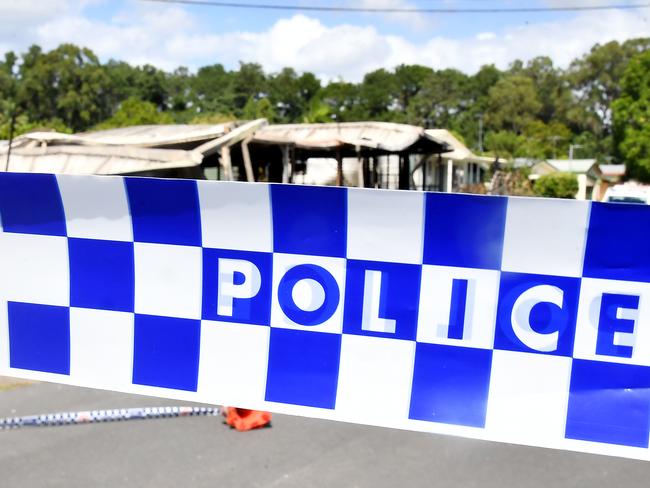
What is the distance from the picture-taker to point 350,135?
56.7ft

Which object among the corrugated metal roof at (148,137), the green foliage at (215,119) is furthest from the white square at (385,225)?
the green foliage at (215,119)

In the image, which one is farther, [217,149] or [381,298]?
[217,149]

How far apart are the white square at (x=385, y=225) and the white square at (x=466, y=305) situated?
9 cm

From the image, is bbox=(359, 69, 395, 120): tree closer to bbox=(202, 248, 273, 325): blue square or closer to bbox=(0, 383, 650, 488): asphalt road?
bbox=(0, 383, 650, 488): asphalt road

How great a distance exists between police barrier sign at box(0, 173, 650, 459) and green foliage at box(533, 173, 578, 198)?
135 feet

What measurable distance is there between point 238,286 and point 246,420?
3.00 m

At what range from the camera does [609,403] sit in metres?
2.10

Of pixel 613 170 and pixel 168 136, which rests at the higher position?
pixel 168 136

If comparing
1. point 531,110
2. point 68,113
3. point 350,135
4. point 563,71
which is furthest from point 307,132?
point 563,71

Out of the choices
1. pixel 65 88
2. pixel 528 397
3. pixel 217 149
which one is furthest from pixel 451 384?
pixel 65 88

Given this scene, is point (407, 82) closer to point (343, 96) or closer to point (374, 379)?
point (343, 96)

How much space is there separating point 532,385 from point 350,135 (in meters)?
15.4

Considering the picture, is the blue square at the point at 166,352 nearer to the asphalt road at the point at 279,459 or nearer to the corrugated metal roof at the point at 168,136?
the asphalt road at the point at 279,459

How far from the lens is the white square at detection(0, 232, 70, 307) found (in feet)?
8.34
